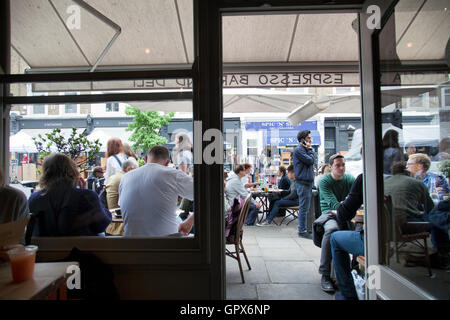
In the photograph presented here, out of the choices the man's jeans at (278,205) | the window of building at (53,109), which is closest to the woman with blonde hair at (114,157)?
the window of building at (53,109)

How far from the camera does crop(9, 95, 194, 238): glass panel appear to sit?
1.99m

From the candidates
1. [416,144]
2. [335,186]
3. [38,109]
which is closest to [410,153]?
[416,144]

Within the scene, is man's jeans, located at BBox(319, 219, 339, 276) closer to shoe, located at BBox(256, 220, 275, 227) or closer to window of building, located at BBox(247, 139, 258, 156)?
shoe, located at BBox(256, 220, 275, 227)

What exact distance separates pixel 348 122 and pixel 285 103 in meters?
8.90

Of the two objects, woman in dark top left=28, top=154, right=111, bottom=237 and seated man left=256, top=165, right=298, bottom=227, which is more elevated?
woman in dark top left=28, top=154, right=111, bottom=237

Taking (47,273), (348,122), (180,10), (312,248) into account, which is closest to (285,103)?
(312,248)

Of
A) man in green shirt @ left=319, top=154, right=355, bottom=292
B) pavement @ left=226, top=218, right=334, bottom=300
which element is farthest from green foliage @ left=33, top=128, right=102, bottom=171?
man in green shirt @ left=319, top=154, right=355, bottom=292

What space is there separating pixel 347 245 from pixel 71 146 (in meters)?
2.55

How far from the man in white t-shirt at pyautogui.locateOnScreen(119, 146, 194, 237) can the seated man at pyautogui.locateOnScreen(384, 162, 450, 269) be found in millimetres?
1456

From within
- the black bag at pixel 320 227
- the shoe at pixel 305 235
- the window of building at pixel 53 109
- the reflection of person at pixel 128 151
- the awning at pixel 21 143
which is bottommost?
the shoe at pixel 305 235

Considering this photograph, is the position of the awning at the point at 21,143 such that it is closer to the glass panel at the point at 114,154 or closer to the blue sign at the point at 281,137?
the glass panel at the point at 114,154

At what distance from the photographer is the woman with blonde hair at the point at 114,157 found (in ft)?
6.79

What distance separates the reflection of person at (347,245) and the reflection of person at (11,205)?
101 inches
